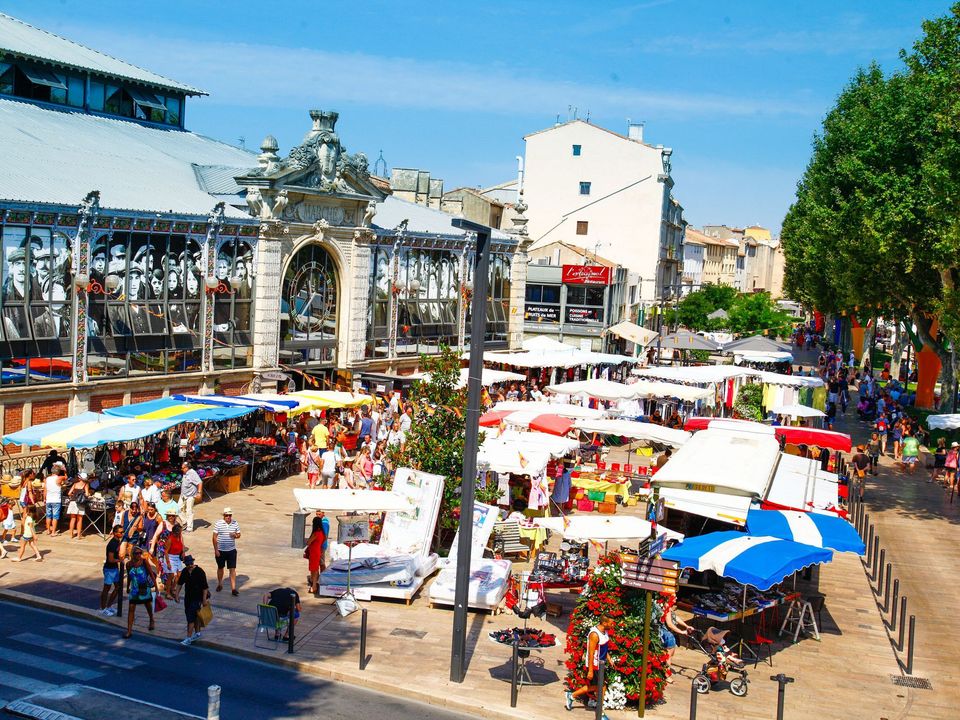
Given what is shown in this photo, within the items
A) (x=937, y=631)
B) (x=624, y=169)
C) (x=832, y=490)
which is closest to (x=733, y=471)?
(x=832, y=490)

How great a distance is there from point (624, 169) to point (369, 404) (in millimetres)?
49064

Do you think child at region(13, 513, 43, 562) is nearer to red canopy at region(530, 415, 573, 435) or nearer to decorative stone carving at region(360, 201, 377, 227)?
red canopy at region(530, 415, 573, 435)

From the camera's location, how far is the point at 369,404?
32938 mm

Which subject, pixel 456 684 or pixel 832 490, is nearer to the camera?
pixel 456 684

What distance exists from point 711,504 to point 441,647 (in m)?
6.50

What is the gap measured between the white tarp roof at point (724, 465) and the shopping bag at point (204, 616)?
9381mm

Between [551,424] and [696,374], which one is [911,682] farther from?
[696,374]

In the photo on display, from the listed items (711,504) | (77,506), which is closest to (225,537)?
(77,506)

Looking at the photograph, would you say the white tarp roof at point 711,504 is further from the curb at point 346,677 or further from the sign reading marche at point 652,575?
the curb at point 346,677

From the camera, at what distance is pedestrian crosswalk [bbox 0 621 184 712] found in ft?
46.0

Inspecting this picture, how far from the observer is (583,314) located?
60781 mm

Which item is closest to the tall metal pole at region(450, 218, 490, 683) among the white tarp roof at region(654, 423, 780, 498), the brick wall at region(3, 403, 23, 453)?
the white tarp roof at region(654, 423, 780, 498)

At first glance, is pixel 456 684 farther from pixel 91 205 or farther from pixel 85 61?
pixel 85 61

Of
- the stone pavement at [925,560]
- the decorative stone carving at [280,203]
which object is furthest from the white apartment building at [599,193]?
the decorative stone carving at [280,203]
